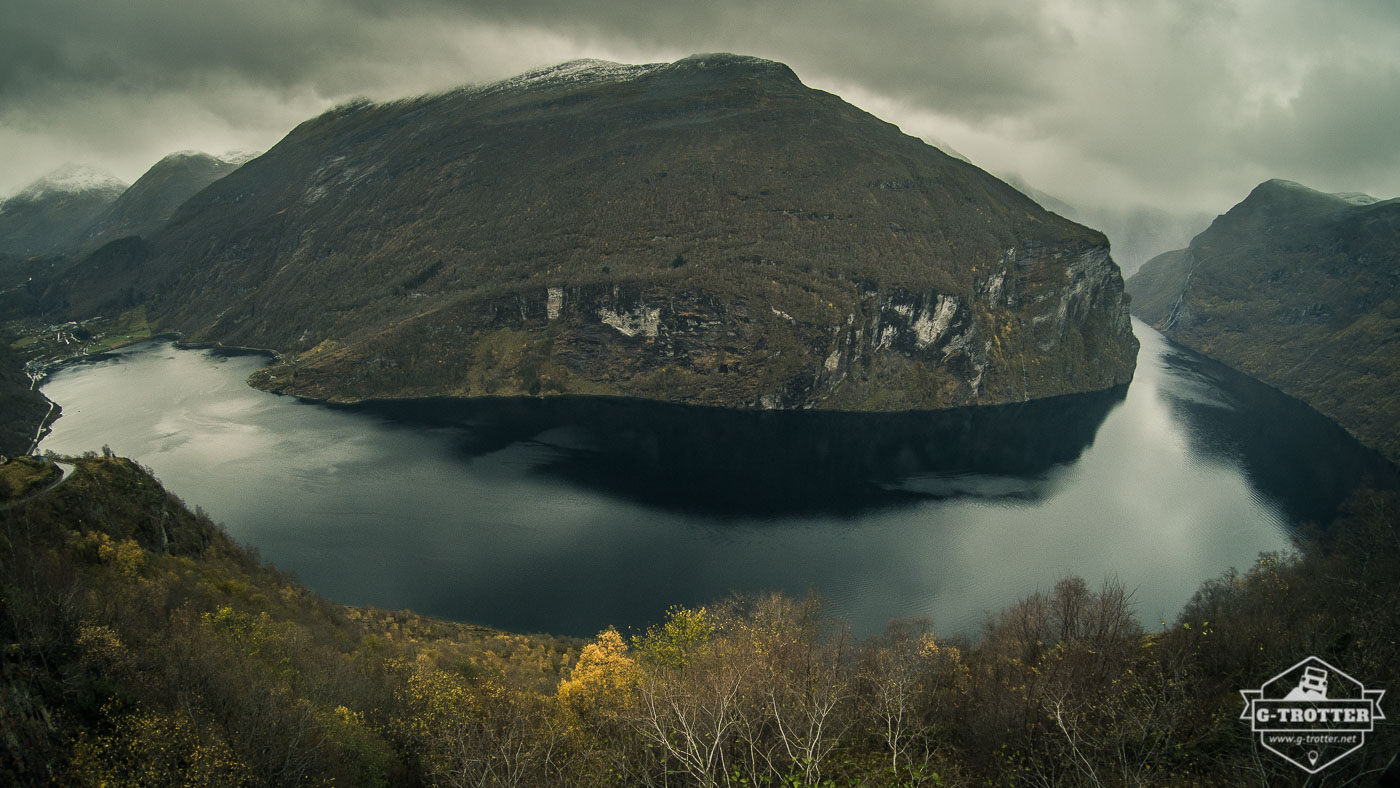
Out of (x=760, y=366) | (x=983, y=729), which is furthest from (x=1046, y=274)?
(x=983, y=729)

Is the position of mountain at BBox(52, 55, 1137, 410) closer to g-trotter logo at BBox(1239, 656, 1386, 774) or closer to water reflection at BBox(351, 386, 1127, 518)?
water reflection at BBox(351, 386, 1127, 518)

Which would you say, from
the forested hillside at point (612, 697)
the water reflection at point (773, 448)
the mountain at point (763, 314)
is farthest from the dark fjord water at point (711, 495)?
the forested hillside at point (612, 697)

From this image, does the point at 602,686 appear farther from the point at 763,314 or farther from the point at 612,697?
the point at 763,314

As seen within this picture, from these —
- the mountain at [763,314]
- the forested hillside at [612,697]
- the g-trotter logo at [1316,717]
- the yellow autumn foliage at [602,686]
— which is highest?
the mountain at [763,314]

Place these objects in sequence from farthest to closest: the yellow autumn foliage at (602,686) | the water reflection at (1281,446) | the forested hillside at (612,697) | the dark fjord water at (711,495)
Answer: the water reflection at (1281,446)
the dark fjord water at (711,495)
the yellow autumn foliage at (602,686)
the forested hillside at (612,697)

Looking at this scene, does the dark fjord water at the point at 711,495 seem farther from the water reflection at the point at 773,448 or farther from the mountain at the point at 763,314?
the mountain at the point at 763,314

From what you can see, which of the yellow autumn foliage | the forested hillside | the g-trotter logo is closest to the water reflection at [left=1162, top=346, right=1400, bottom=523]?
the forested hillside

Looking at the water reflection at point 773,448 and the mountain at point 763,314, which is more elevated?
the mountain at point 763,314

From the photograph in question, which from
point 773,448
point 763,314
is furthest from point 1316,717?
point 763,314
